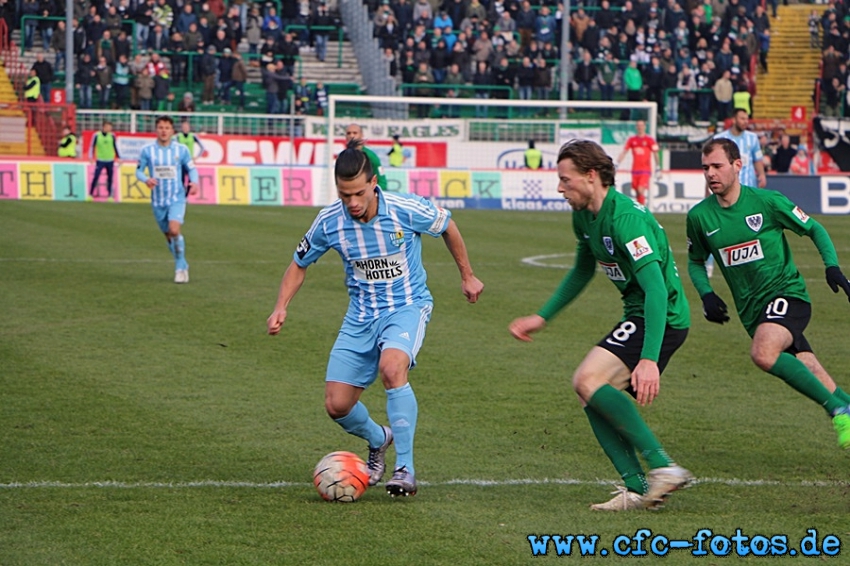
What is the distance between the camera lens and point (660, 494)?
5.88m

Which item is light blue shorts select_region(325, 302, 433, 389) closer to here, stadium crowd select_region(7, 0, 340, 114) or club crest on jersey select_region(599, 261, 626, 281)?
club crest on jersey select_region(599, 261, 626, 281)

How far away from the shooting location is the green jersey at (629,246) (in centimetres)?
576

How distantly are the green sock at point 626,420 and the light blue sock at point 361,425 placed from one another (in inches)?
49.3

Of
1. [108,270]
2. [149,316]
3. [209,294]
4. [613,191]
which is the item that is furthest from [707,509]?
[108,270]

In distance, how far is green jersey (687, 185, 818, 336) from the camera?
7094mm

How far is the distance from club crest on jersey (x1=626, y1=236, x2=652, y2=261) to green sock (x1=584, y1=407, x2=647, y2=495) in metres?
0.83

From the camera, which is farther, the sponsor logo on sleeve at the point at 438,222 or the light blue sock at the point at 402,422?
the sponsor logo on sleeve at the point at 438,222

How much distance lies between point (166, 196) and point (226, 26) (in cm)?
2315

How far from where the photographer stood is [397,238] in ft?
21.1

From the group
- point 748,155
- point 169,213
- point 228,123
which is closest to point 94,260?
point 169,213

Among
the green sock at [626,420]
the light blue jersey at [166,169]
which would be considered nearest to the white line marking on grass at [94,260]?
the light blue jersey at [166,169]

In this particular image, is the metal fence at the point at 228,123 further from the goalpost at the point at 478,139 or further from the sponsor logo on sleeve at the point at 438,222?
the sponsor logo on sleeve at the point at 438,222

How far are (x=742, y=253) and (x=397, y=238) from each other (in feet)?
6.90

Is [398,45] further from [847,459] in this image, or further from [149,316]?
[847,459]
